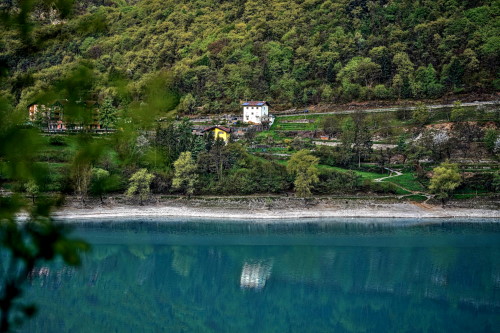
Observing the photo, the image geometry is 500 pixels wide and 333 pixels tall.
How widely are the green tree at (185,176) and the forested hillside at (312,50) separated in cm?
624

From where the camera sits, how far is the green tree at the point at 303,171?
23781mm

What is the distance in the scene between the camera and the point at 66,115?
1812 mm

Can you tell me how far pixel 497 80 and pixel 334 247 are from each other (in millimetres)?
22141

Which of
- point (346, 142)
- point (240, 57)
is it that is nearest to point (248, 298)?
point (346, 142)

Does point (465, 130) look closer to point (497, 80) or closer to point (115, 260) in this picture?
point (497, 80)

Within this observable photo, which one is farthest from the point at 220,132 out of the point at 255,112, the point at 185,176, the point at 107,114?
the point at 107,114

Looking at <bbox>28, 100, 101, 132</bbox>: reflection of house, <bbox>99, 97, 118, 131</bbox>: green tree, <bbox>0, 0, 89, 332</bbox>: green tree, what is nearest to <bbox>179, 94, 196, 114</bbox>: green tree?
<bbox>99, 97, 118, 131</bbox>: green tree

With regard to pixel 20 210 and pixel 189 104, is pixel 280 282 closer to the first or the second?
pixel 20 210

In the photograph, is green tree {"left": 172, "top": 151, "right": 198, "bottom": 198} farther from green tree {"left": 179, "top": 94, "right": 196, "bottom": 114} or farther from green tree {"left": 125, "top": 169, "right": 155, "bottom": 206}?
green tree {"left": 179, "top": 94, "right": 196, "bottom": 114}

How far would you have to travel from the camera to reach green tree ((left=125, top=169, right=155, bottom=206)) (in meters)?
24.5

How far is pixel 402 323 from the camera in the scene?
1377 cm

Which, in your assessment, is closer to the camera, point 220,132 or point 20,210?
point 20,210

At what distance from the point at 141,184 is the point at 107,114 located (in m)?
23.0

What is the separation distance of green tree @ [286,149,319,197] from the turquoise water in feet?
9.04
